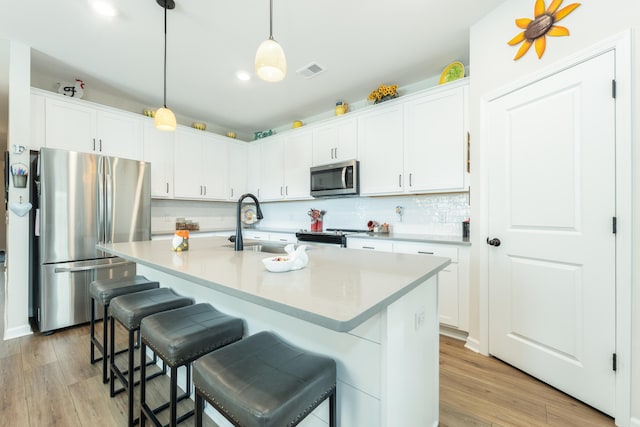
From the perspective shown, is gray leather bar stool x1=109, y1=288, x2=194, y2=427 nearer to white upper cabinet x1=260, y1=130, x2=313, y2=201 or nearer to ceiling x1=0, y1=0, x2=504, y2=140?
ceiling x1=0, y1=0, x2=504, y2=140

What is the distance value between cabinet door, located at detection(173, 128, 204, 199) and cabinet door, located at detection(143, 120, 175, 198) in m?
0.08

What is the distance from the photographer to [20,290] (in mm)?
2498

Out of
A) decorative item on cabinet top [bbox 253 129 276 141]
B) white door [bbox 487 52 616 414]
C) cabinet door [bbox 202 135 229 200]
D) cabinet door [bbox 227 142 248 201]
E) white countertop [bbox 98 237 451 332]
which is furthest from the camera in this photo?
decorative item on cabinet top [bbox 253 129 276 141]

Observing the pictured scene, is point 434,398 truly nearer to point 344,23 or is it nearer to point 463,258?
point 463,258

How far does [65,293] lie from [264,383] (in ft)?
9.72

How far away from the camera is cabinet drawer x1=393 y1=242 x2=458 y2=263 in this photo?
8.07 ft

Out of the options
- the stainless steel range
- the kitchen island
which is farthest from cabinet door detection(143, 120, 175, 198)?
the kitchen island

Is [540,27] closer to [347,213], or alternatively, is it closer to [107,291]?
[347,213]

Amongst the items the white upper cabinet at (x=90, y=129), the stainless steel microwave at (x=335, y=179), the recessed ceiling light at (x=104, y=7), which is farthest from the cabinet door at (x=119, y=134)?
the stainless steel microwave at (x=335, y=179)

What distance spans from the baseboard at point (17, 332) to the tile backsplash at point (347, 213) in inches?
69.1

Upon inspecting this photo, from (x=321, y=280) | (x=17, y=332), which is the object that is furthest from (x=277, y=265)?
(x=17, y=332)

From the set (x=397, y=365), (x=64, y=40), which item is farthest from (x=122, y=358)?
(x=64, y=40)

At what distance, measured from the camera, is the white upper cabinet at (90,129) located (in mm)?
2854

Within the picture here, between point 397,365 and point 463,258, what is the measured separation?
1.76 metres
